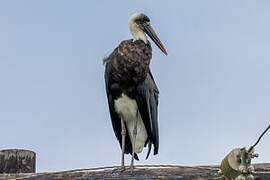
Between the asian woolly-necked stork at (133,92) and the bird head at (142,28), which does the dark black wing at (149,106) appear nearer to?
the asian woolly-necked stork at (133,92)

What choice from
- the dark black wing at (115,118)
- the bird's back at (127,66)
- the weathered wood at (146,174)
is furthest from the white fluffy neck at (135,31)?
the weathered wood at (146,174)

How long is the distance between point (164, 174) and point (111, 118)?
1.67 metres

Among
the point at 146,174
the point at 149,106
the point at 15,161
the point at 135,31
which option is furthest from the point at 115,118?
the point at 146,174

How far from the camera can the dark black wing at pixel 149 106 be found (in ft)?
15.7

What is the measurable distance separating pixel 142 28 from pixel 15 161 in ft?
6.09

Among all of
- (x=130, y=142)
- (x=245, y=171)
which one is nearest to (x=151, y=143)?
(x=130, y=142)

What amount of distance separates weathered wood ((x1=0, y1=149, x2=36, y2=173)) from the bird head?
5.31 ft

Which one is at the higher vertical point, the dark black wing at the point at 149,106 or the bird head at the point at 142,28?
the bird head at the point at 142,28

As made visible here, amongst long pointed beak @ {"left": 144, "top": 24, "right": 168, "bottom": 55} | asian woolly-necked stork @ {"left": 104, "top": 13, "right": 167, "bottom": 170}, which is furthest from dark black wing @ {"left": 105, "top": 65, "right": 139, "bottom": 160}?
long pointed beak @ {"left": 144, "top": 24, "right": 168, "bottom": 55}

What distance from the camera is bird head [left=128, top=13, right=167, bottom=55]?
518 centimetres

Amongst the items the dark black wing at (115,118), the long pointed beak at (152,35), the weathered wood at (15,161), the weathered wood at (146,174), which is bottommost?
the weathered wood at (146,174)

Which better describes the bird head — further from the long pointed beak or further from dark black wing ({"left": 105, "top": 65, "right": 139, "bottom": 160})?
dark black wing ({"left": 105, "top": 65, "right": 139, "bottom": 160})

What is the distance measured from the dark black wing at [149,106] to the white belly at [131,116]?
64 mm

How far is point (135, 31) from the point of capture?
17.1 feet
